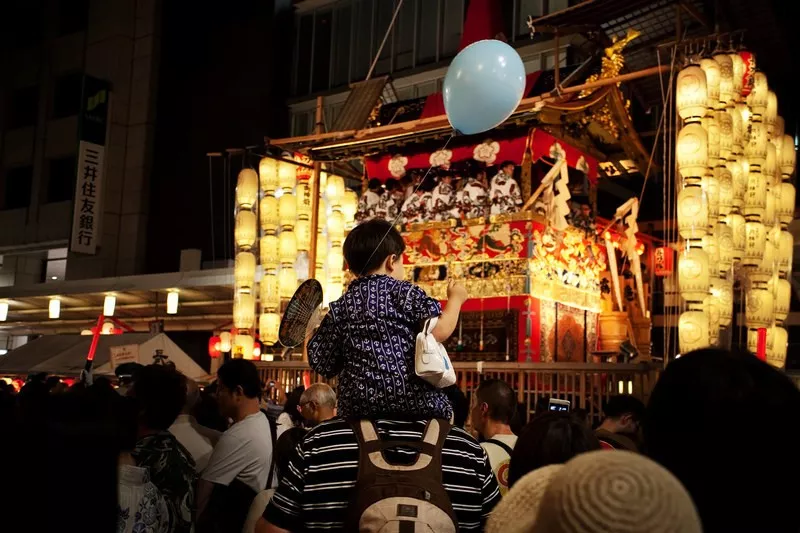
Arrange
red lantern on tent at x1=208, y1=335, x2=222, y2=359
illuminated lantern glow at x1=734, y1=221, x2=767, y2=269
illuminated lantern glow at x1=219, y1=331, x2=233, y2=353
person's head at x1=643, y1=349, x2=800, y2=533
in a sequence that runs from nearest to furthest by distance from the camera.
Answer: person's head at x1=643, y1=349, x2=800, y2=533, illuminated lantern glow at x1=734, y1=221, x2=767, y2=269, illuminated lantern glow at x1=219, y1=331, x2=233, y2=353, red lantern on tent at x1=208, y1=335, x2=222, y2=359

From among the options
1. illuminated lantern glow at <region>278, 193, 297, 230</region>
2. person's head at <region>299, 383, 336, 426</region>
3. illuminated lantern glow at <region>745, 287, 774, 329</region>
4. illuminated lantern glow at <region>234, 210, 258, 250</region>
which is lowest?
person's head at <region>299, 383, 336, 426</region>

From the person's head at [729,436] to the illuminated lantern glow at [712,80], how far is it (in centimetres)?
855

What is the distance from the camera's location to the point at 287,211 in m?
13.1

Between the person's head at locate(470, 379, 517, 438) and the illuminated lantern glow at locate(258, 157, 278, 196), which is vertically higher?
the illuminated lantern glow at locate(258, 157, 278, 196)

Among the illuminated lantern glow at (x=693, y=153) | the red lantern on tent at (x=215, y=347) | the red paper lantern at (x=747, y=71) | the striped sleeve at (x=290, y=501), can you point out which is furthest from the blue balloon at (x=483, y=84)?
the red lantern on tent at (x=215, y=347)

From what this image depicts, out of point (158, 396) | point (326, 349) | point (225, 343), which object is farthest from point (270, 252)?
point (326, 349)

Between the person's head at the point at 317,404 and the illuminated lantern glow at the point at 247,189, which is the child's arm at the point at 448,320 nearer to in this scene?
the person's head at the point at 317,404

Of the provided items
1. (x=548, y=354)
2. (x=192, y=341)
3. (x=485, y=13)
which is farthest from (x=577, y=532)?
(x=192, y=341)

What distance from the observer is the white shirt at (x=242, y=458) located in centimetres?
358

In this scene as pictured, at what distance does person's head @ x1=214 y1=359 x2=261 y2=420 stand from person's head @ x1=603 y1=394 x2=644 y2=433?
6.86 feet

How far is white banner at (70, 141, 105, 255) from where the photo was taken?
65.6 ft

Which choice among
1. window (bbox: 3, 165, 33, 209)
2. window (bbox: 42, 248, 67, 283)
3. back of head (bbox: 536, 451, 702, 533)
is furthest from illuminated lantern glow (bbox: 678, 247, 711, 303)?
window (bbox: 3, 165, 33, 209)

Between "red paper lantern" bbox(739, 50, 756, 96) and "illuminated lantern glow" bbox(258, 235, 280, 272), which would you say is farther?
"illuminated lantern glow" bbox(258, 235, 280, 272)

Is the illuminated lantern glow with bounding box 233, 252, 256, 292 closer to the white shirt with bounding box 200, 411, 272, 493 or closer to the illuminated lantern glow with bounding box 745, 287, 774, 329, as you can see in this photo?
the illuminated lantern glow with bounding box 745, 287, 774, 329
